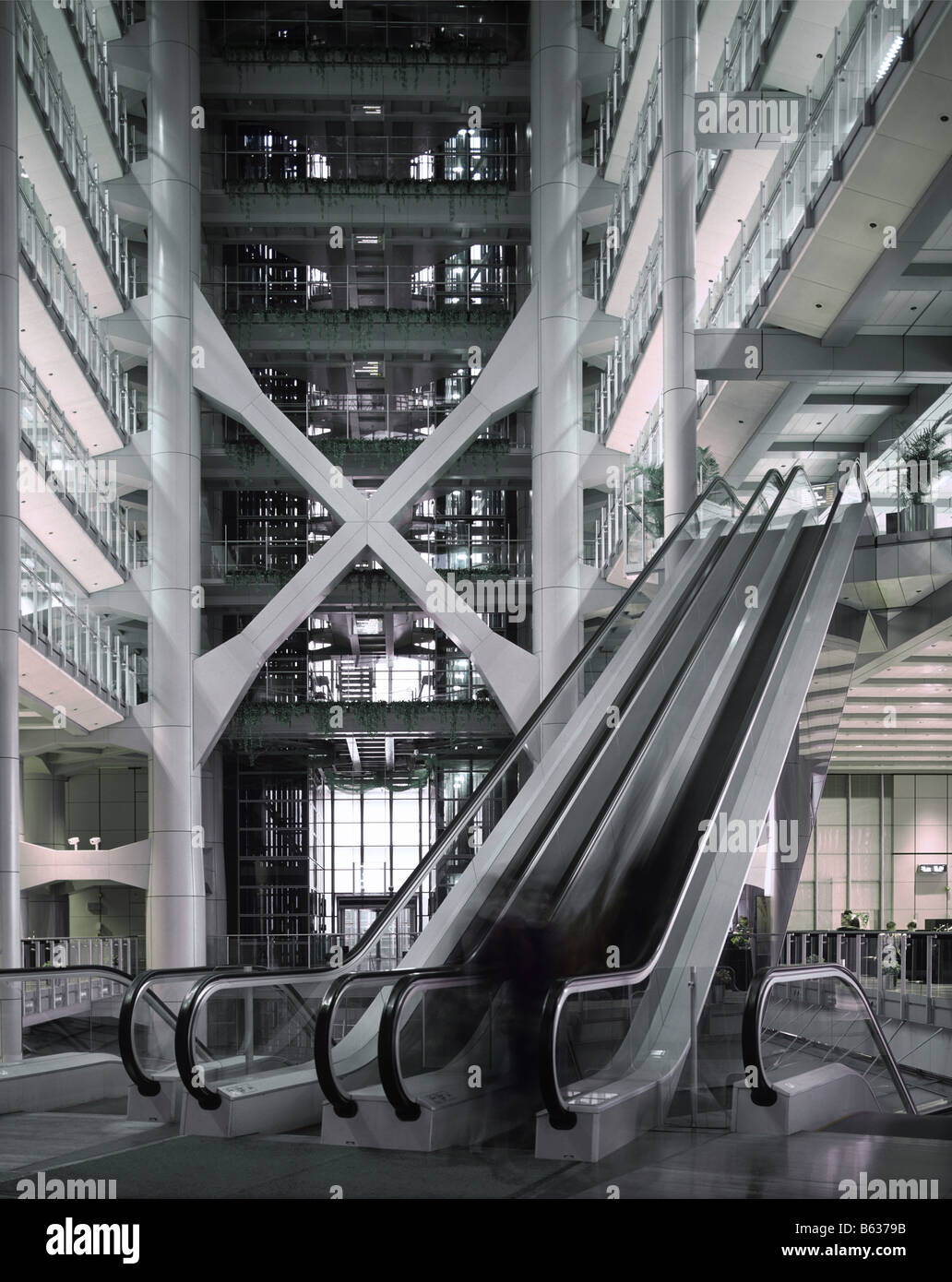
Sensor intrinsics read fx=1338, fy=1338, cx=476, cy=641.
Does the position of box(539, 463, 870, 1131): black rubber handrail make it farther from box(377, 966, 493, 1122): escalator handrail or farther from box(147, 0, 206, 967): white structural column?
box(147, 0, 206, 967): white structural column

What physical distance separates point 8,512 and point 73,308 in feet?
26.0

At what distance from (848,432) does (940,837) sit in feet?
36.9

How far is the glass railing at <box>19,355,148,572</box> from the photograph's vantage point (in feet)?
69.9

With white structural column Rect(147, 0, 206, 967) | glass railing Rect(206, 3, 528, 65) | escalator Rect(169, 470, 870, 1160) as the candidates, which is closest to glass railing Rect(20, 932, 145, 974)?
white structural column Rect(147, 0, 206, 967)

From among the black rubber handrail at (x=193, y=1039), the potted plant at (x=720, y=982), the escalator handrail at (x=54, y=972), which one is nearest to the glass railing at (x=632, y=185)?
the escalator handrail at (x=54, y=972)

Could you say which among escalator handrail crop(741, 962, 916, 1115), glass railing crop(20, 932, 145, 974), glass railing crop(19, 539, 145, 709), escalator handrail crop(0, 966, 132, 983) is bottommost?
glass railing crop(20, 932, 145, 974)

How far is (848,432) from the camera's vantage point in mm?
28000

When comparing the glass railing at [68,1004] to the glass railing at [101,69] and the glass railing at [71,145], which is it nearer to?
the glass railing at [71,145]

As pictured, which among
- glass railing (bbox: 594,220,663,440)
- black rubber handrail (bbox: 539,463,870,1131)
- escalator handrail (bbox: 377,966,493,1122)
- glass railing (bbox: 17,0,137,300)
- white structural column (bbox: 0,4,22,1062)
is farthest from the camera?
glass railing (bbox: 594,220,663,440)

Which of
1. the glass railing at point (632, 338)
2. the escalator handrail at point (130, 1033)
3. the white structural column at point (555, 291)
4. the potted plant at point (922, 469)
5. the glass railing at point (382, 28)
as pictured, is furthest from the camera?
the glass railing at point (382, 28)

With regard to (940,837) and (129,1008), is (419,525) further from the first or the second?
(129,1008)

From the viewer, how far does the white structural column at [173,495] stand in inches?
1085

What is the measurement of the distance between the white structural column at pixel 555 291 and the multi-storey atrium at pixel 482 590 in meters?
0.12

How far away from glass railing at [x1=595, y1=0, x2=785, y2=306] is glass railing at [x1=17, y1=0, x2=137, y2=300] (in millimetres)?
10379
